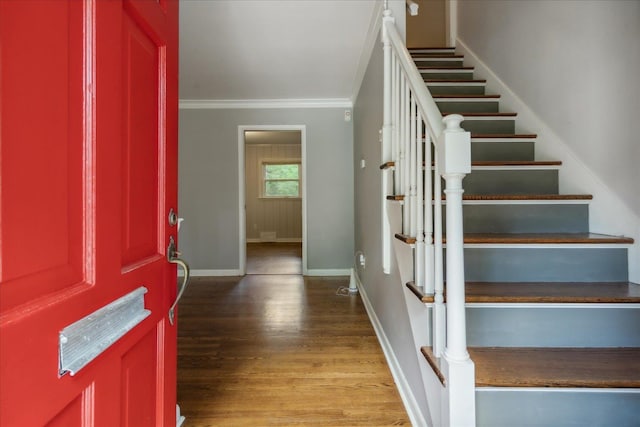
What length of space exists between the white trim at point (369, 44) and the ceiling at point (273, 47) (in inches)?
0.6

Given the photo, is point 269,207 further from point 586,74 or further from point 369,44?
point 586,74

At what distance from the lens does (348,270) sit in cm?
390

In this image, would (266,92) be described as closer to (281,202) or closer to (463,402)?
(463,402)

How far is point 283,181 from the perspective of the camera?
7359mm

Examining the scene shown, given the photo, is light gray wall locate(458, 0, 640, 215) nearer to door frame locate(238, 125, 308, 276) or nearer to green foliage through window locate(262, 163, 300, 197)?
door frame locate(238, 125, 308, 276)

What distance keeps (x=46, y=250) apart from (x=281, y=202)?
690 centimetres

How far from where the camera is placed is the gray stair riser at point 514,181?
1692 millimetres

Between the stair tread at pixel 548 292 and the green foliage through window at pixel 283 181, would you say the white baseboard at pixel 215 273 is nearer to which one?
the stair tread at pixel 548 292

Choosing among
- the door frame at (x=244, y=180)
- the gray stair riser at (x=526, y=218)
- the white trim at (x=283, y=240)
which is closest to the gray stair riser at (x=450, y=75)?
the gray stair riser at (x=526, y=218)

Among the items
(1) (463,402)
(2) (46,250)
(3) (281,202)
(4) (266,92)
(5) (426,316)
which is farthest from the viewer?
(3) (281,202)

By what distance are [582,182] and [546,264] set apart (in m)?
0.58

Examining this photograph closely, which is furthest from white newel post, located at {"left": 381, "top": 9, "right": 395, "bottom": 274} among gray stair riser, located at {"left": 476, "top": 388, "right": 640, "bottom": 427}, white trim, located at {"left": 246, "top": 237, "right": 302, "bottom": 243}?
white trim, located at {"left": 246, "top": 237, "right": 302, "bottom": 243}

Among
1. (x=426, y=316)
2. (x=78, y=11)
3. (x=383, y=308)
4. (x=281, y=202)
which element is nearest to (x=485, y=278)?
(x=426, y=316)

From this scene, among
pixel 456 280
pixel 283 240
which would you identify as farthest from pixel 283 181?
pixel 456 280
